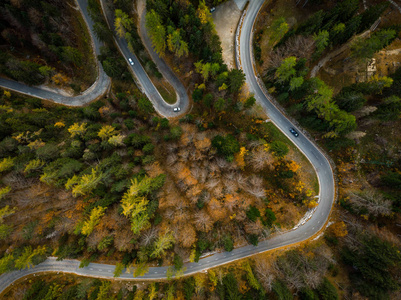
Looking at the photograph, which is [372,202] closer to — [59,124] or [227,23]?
[227,23]

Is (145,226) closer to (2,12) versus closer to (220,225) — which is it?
(220,225)

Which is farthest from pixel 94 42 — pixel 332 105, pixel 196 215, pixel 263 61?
pixel 332 105

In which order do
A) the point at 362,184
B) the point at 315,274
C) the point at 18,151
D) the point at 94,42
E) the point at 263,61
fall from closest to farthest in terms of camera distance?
the point at 315,274
the point at 18,151
the point at 362,184
the point at 263,61
the point at 94,42

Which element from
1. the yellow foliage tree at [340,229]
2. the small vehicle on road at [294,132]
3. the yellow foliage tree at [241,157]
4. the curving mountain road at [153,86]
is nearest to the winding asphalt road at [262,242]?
the small vehicle on road at [294,132]

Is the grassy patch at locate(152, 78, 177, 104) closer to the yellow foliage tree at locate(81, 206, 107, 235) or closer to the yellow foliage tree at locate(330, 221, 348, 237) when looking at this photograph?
the yellow foliage tree at locate(81, 206, 107, 235)

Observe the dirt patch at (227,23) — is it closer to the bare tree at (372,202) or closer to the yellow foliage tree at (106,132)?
the yellow foliage tree at (106,132)

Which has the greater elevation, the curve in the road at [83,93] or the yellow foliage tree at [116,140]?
the curve in the road at [83,93]
